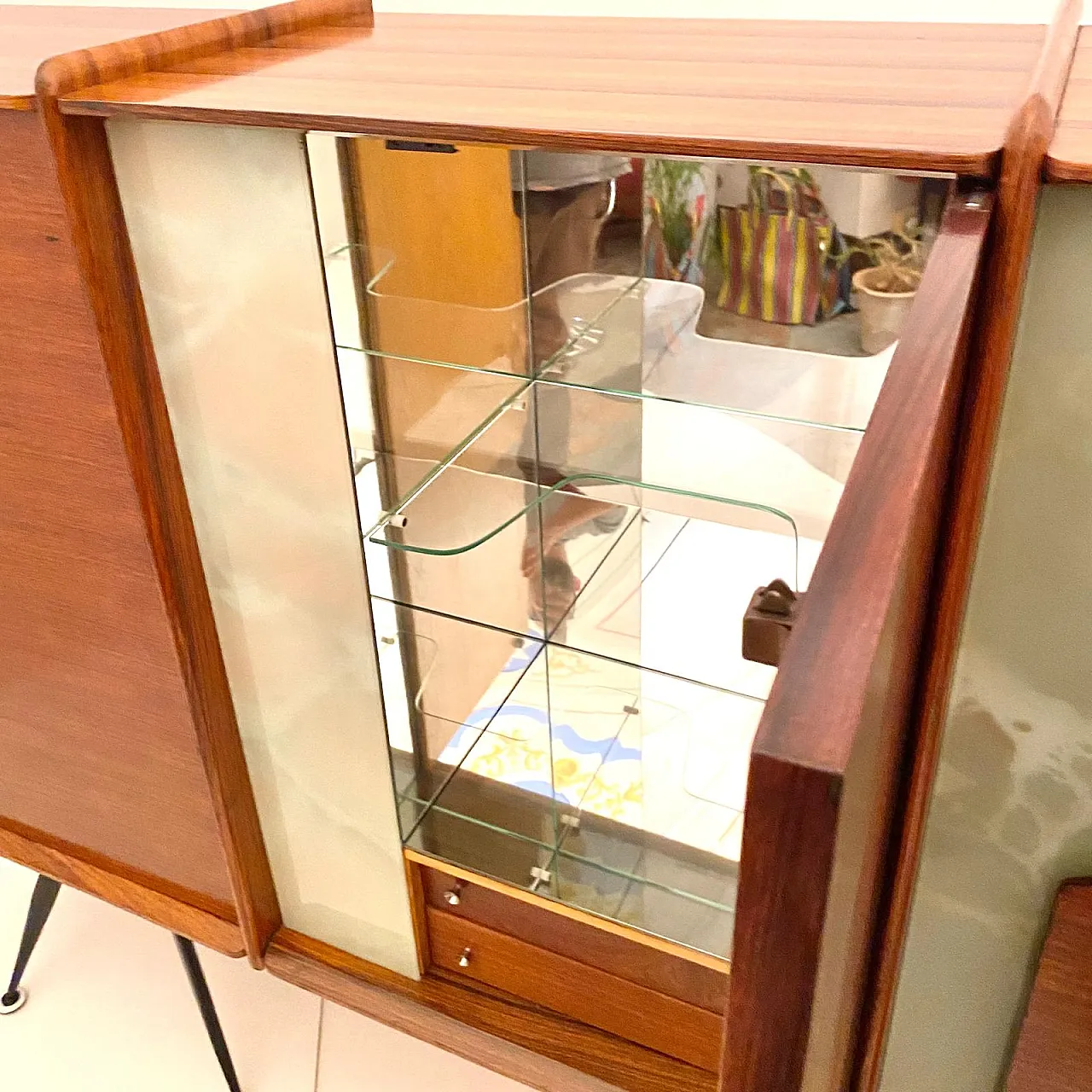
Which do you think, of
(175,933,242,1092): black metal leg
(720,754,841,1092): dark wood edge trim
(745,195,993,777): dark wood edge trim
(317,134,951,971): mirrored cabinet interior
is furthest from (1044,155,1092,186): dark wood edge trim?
(175,933,242,1092): black metal leg

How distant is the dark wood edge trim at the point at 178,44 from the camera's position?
649 mm

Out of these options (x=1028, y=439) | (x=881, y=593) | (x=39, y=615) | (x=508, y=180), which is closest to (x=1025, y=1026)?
(x=1028, y=439)

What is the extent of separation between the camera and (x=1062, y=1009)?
2.43ft

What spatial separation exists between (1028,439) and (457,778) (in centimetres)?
66

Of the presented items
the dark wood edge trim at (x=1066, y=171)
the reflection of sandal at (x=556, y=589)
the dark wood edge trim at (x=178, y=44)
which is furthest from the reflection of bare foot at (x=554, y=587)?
the dark wood edge trim at (x=1066, y=171)

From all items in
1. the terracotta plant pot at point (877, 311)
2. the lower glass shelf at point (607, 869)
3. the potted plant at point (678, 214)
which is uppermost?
the potted plant at point (678, 214)

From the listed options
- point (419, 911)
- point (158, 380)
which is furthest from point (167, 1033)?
point (158, 380)

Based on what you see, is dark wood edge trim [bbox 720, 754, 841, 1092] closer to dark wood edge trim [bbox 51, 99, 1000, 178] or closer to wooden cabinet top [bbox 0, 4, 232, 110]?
dark wood edge trim [bbox 51, 99, 1000, 178]

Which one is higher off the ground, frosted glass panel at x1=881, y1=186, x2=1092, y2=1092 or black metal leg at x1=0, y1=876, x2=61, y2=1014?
frosted glass panel at x1=881, y1=186, x2=1092, y2=1092

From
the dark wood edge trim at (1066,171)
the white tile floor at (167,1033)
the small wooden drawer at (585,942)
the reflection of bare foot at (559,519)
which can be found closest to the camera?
the dark wood edge trim at (1066,171)

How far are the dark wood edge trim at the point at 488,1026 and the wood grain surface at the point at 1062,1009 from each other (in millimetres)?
274

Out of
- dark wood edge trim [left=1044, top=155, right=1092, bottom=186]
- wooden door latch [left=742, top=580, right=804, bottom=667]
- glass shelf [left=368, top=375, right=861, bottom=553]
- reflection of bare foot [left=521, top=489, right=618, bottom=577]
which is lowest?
reflection of bare foot [left=521, top=489, right=618, bottom=577]

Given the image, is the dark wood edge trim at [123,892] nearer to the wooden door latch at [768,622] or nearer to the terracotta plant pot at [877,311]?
the wooden door latch at [768,622]

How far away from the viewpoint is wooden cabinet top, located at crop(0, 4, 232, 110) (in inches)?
27.3
